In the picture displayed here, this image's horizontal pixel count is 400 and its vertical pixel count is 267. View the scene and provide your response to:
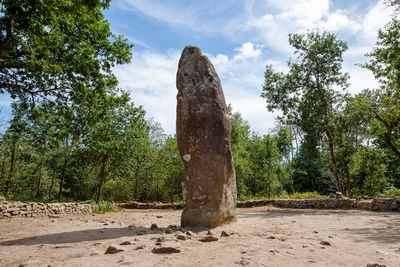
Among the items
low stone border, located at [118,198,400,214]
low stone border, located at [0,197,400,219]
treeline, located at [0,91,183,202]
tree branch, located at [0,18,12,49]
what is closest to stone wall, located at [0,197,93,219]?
low stone border, located at [0,197,400,219]

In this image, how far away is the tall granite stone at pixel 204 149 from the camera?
5820 mm

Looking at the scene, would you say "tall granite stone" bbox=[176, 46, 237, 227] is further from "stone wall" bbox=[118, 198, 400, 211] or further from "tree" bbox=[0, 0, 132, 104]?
"stone wall" bbox=[118, 198, 400, 211]

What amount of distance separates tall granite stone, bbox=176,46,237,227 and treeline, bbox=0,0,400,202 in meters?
3.90

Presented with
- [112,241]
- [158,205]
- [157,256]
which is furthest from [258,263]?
[158,205]

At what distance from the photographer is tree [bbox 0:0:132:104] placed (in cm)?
774

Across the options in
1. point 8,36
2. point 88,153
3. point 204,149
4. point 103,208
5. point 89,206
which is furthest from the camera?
point 88,153

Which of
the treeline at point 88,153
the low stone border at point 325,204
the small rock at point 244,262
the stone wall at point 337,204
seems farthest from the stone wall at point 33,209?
the stone wall at point 337,204

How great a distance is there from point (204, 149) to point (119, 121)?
43.4ft

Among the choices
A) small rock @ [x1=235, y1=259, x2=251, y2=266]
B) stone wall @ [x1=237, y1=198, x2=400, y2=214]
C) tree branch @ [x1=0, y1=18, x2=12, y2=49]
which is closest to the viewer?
small rock @ [x1=235, y1=259, x2=251, y2=266]

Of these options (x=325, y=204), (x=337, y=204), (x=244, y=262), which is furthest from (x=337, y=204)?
(x=244, y=262)

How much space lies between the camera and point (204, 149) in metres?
6.00

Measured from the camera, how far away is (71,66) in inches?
373

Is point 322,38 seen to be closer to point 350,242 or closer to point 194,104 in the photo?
point 194,104

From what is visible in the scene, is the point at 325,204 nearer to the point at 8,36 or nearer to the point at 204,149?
the point at 204,149
